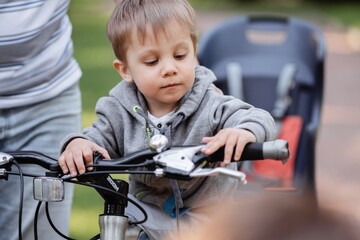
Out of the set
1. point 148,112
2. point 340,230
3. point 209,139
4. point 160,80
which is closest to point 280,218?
point 340,230

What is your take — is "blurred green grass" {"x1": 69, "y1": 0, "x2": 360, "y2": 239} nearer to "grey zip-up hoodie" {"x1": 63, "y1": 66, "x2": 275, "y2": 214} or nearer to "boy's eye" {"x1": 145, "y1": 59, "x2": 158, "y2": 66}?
"grey zip-up hoodie" {"x1": 63, "y1": 66, "x2": 275, "y2": 214}

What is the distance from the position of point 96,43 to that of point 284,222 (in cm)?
1275

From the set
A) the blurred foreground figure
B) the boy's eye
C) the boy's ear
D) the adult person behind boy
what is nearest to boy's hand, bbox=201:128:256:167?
the boy's eye

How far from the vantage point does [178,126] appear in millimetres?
3027

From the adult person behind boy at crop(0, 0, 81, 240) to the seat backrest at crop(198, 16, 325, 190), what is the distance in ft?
7.34

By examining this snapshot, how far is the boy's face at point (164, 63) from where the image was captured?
2.85 m

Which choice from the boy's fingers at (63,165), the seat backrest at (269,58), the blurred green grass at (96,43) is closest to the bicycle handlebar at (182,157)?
the boy's fingers at (63,165)

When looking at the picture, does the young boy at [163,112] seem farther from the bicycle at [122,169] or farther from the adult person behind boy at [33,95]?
the adult person behind boy at [33,95]

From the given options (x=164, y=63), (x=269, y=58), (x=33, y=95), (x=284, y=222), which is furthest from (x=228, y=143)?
(x=269, y=58)

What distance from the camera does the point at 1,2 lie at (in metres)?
3.51

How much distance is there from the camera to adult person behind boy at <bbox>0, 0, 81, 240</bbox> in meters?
3.55

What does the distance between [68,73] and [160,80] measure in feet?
3.38

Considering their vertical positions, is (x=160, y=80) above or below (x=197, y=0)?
above

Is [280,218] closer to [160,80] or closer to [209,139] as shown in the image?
[209,139]
